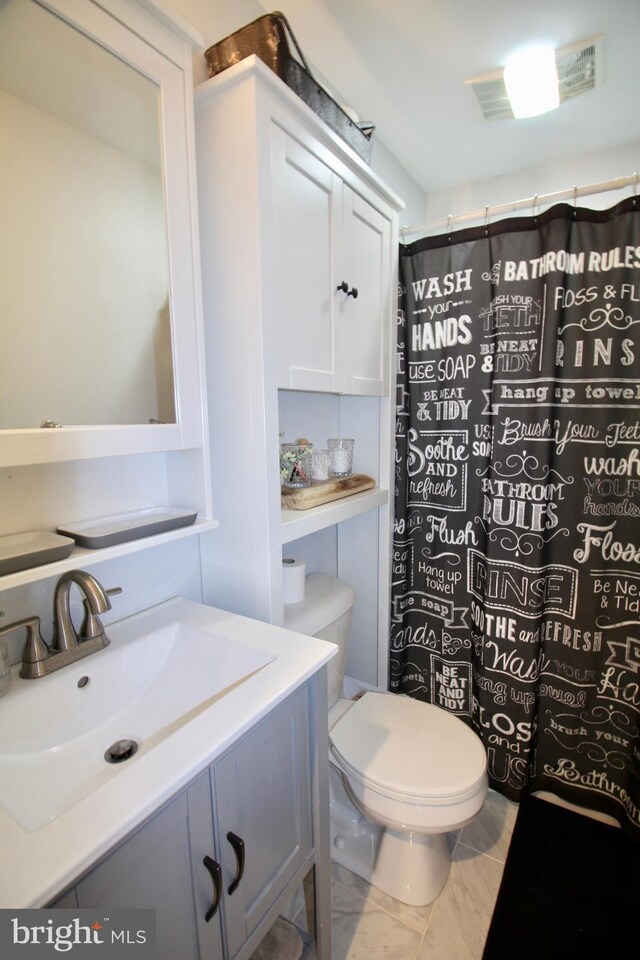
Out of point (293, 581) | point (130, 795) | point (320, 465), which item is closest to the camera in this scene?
point (130, 795)

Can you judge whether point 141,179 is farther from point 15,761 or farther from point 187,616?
point 15,761

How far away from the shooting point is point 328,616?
1357mm

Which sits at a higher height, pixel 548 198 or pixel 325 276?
pixel 548 198

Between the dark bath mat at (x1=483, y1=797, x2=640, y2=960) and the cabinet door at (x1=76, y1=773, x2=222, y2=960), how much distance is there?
38.6 inches

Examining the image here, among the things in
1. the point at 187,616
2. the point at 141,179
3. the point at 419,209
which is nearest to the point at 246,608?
the point at 187,616

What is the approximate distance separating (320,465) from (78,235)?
0.89 m

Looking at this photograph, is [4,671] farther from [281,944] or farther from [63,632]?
[281,944]

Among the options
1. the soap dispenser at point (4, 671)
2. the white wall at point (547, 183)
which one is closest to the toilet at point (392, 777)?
the soap dispenser at point (4, 671)

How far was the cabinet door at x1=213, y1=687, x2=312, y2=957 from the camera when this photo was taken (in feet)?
2.36

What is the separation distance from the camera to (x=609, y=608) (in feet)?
4.63

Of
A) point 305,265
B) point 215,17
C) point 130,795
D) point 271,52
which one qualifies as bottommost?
point 130,795

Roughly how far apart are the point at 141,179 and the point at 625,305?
138cm

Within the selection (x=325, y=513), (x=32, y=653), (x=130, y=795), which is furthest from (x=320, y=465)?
(x=130, y=795)

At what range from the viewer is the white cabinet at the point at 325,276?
104cm
